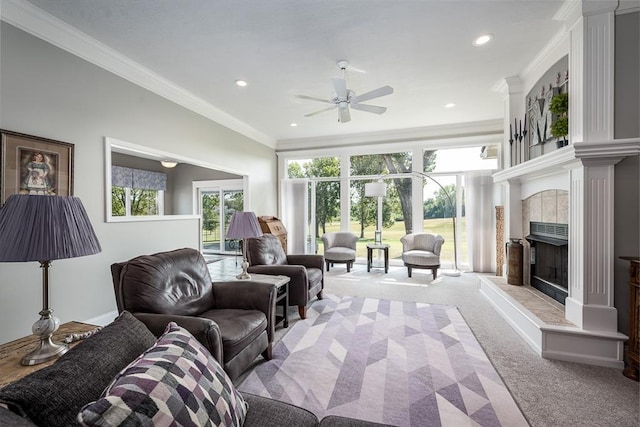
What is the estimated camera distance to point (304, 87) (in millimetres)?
3793

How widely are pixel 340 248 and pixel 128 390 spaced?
4.92 metres

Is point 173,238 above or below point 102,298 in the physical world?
above

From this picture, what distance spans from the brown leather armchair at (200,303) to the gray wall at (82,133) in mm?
1045

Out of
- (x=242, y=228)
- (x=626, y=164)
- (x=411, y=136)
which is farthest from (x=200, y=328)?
(x=411, y=136)

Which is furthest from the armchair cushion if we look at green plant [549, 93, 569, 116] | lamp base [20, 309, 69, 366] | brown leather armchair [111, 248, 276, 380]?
green plant [549, 93, 569, 116]

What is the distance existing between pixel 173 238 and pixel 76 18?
7.91ft

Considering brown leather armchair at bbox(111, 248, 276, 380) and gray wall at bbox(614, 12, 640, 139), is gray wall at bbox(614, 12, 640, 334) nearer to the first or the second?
gray wall at bbox(614, 12, 640, 139)

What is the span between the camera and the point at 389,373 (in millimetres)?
2121

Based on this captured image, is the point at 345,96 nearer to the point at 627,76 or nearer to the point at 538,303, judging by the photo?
the point at 627,76

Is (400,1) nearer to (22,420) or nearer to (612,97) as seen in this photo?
(612,97)

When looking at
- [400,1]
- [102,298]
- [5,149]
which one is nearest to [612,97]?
[400,1]

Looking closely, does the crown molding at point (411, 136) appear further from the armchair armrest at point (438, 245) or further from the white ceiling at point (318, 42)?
the armchair armrest at point (438, 245)

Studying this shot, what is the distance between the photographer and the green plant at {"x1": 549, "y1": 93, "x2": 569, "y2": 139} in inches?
101

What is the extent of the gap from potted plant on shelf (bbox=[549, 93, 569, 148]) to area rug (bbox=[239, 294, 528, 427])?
2.09 m
